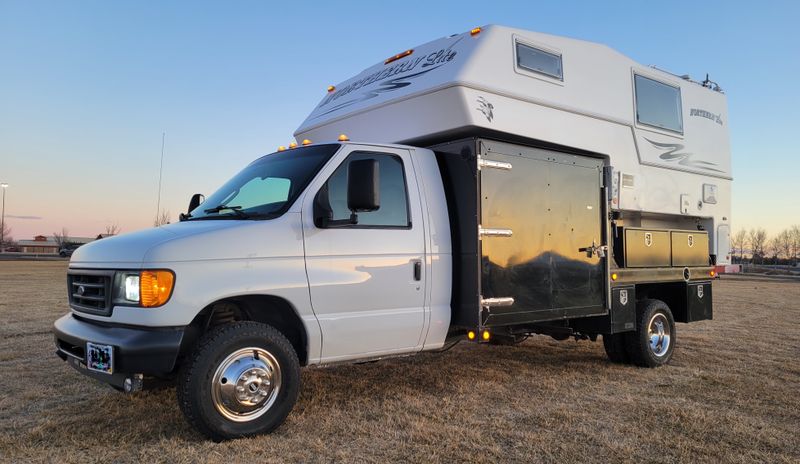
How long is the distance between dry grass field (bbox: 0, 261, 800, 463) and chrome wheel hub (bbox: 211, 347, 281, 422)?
8.6 inches

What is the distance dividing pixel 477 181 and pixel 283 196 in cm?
172

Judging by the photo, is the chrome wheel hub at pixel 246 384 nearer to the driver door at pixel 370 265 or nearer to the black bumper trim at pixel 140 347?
the black bumper trim at pixel 140 347

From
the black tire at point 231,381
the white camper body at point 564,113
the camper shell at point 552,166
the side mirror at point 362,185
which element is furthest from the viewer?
the white camper body at point 564,113

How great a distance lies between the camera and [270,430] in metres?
4.40

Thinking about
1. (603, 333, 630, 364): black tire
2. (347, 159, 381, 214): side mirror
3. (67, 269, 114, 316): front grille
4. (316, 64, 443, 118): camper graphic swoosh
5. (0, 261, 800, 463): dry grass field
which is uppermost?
(316, 64, 443, 118): camper graphic swoosh

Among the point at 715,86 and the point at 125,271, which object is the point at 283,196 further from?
the point at 715,86

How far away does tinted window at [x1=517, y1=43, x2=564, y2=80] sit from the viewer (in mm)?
6023

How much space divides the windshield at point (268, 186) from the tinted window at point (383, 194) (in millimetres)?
187

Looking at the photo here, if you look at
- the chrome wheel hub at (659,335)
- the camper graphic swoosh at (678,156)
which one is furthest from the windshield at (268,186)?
the chrome wheel hub at (659,335)

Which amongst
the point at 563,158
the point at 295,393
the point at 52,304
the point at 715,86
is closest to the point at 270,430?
the point at 295,393

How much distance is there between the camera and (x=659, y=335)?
7484 millimetres

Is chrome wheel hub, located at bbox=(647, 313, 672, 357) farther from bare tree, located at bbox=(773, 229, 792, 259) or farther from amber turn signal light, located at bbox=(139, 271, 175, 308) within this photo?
bare tree, located at bbox=(773, 229, 792, 259)

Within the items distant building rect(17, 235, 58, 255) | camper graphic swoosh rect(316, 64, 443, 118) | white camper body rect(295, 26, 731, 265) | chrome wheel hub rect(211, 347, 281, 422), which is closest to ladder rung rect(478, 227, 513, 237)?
white camper body rect(295, 26, 731, 265)

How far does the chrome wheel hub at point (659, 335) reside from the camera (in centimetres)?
732
